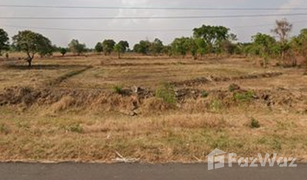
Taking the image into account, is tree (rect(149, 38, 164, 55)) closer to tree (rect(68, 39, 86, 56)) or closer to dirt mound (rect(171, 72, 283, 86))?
tree (rect(68, 39, 86, 56))

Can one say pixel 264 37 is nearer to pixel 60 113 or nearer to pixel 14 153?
pixel 60 113

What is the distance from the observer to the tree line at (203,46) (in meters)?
37.3

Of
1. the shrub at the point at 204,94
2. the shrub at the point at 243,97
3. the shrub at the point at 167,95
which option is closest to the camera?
the shrub at the point at 167,95

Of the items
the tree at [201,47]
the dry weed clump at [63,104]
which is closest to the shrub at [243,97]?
the dry weed clump at [63,104]

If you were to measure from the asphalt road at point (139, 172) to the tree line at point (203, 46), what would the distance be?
31181 millimetres

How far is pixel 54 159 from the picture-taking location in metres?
5.09

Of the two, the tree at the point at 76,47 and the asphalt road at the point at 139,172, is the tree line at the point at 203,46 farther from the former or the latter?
the asphalt road at the point at 139,172

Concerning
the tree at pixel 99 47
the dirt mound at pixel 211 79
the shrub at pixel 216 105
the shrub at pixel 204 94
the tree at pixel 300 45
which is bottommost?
the shrub at pixel 216 105

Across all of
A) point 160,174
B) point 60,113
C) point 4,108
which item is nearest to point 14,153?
point 160,174

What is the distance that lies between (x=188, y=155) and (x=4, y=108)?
10876mm

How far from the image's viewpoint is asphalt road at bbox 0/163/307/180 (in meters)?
4.27

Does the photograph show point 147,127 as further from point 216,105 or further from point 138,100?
point 138,100

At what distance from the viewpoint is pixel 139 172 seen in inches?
177

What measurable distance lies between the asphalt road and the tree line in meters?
31.2
